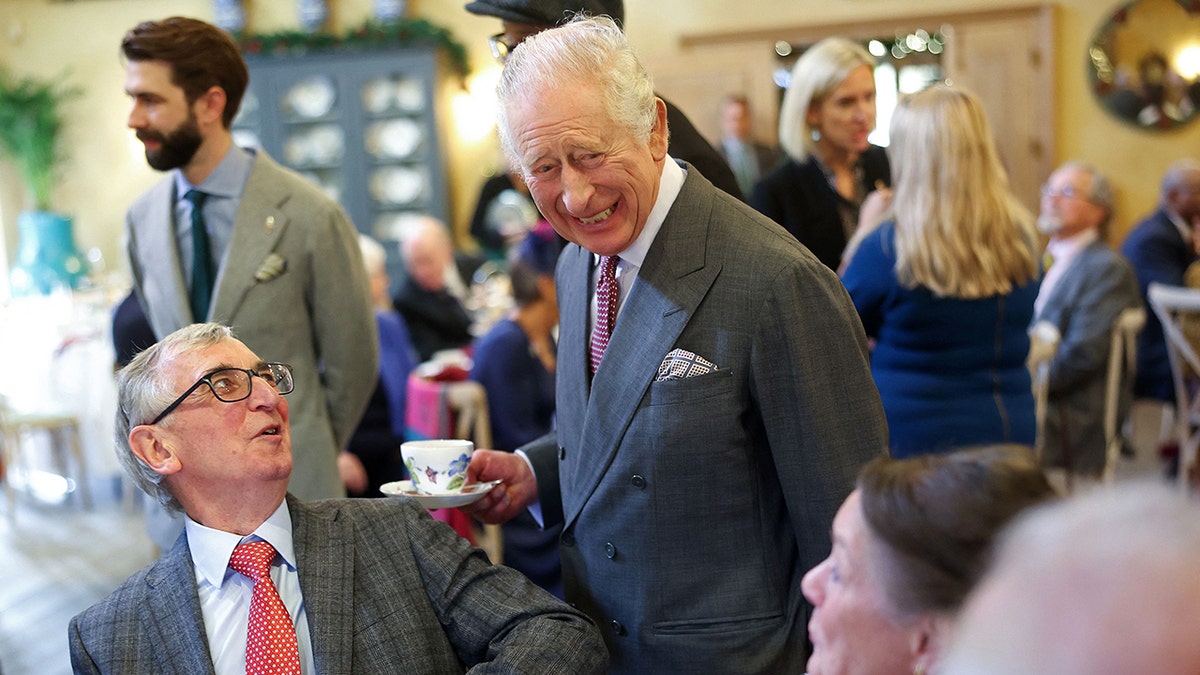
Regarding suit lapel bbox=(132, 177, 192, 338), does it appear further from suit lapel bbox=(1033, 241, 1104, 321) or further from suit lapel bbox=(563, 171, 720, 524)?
suit lapel bbox=(1033, 241, 1104, 321)

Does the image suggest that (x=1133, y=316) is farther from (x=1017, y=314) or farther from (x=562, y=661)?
(x=562, y=661)

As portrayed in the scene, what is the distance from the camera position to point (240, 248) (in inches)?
94.9

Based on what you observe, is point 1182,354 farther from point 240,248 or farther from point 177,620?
point 177,620

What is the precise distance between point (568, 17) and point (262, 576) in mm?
996

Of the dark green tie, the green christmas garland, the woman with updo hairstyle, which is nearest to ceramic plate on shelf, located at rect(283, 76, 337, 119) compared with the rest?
Result: the green christmas garland

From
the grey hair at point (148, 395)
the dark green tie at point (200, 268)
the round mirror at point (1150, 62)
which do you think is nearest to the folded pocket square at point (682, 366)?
the grey hair at point (148, 395)

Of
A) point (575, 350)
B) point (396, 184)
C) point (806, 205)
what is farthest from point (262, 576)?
point (396, 184)

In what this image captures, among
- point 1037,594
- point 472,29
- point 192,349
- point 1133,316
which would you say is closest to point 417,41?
point 472,29

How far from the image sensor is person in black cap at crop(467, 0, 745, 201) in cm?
190

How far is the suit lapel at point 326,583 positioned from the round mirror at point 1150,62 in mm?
7942

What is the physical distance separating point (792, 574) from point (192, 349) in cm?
94

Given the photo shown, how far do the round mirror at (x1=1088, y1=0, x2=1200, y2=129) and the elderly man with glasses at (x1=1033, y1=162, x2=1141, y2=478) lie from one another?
12.9 feet

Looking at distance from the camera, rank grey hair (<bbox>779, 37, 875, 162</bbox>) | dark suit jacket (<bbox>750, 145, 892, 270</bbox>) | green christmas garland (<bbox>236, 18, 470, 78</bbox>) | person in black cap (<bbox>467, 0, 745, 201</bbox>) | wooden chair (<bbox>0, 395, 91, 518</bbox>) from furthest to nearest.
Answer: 1. green christmas garland (<bbox>236, 18, 470, 78</bbox>)
2. wooden chair (<bbox>0, 395, 91, 518</bbox>)
3. grey hair (<bbox>779, 37, 875, 162</bbox>)
4. dark suit jacket (<bbox>750, 145, 892, 270</bbox>)
5. person in black cap (<bbox>467, 0, 745, 201</bbox>)

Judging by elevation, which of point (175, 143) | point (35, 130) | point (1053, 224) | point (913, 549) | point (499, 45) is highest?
point (499, 45)
